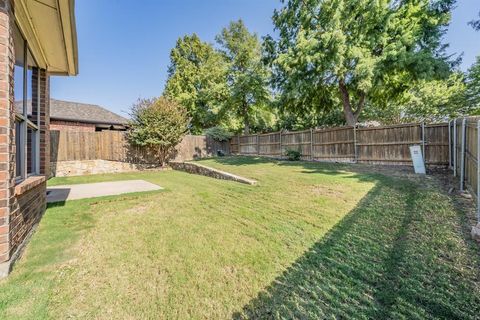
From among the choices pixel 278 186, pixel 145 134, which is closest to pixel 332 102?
pixel 278 186

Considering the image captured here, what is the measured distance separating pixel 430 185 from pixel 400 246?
12.5 ft

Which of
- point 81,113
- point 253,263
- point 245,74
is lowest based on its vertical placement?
point 253,263

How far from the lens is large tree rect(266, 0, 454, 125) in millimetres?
9203

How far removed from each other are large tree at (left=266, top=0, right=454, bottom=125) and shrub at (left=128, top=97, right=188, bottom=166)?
6.64 m

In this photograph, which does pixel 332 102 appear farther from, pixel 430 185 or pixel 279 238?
pixel 279 238

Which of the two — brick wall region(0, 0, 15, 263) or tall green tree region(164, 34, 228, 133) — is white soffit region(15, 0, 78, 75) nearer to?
brick wall region(0, 0, 15, 263)

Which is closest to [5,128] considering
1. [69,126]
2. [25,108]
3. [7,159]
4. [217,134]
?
[7,159]

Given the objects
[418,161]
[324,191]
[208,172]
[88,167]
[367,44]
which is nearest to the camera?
[324,191]

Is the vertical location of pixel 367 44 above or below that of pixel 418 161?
above

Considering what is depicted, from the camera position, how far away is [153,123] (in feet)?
41.1

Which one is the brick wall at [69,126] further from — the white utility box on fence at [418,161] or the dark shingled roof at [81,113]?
the white utility box on fence at [418,161]

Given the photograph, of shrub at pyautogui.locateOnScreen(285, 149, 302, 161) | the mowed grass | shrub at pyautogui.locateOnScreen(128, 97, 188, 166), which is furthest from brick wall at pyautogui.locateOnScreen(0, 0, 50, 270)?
shrub at pyautogui.locateOnScreen(285, 149, 302, 161)

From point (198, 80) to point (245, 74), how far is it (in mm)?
7096

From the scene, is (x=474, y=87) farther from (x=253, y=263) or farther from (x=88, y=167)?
(x=88, y=167)
